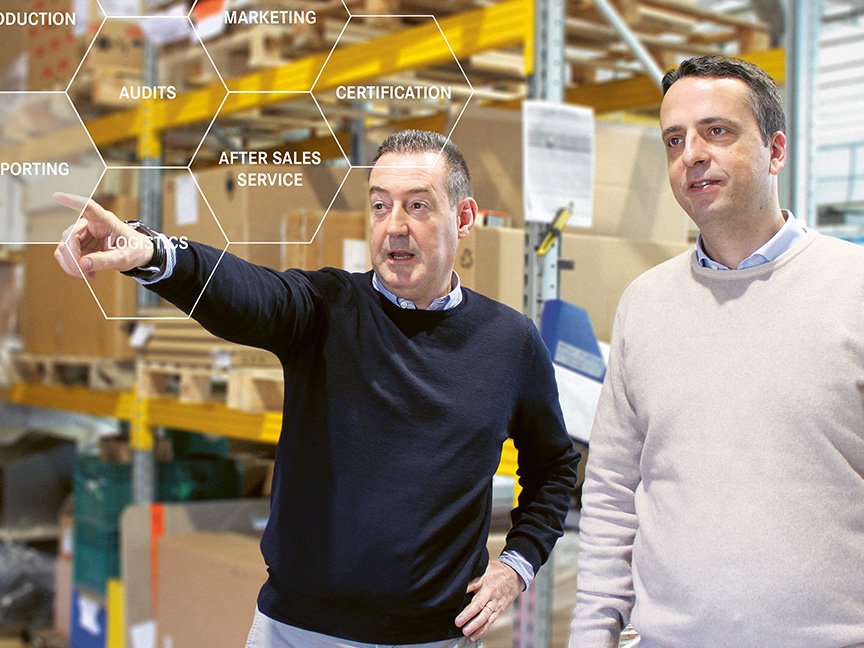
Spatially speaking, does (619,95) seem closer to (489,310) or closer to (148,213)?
(148,213)

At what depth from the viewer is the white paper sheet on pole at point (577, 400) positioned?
2.44 metres

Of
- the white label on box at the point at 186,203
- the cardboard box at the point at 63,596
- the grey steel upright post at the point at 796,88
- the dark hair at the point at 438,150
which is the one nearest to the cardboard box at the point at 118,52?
the white label on box at the point at 186,203

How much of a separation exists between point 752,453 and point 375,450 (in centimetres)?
61

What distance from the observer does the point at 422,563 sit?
1660 mm

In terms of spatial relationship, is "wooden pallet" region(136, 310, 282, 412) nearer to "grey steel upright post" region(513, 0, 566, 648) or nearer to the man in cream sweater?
"grey steel upright post" region(513, 0, 566, 648)

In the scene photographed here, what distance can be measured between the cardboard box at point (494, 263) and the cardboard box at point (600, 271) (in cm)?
17

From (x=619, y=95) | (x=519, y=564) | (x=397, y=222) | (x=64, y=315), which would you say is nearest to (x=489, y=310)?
(x=397, y=222)

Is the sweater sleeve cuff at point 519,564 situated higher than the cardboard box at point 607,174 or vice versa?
the cardboard box at point 607,174

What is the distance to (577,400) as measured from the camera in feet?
8.10
